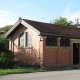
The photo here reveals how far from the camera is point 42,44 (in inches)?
901

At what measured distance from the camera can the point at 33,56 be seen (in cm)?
2408

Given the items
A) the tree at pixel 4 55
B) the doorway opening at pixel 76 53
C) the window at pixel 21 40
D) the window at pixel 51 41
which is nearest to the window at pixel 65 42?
the window at pixel 51 41

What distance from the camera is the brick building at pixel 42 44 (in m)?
23.1

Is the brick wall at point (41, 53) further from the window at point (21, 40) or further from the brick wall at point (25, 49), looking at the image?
the window at point (21, 40)

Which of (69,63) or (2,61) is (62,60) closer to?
(69,63)

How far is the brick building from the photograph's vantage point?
2314 cm

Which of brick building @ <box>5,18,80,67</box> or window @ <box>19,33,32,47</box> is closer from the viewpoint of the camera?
brick building @ <box>5,18,80,67</box>

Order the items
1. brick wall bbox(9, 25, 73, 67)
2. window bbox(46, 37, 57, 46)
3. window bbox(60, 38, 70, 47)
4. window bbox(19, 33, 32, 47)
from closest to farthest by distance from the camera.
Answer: brick wall bbox(9, 25, 73, 67) → window bbox(46, 37, 57, 46) → window bbox(19, 33, 32, 47) → window bbox(60, 38, 70, 47)

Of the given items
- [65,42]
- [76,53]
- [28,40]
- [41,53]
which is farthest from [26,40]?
[76,53]

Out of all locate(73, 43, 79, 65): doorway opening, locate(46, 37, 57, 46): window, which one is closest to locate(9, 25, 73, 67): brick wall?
locate(46, 37, 57, 46): window

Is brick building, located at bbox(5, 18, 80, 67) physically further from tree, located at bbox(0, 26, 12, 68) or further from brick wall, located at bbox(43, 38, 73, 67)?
tree, located at bbox(0, 26, 12, 68)

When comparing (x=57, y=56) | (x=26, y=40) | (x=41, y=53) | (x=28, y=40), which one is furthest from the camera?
(x=26, y=40)

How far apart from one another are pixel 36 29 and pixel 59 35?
2676mm

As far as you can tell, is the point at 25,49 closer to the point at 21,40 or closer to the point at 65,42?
the point at 21,40
